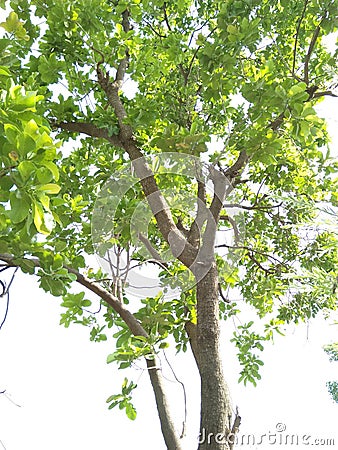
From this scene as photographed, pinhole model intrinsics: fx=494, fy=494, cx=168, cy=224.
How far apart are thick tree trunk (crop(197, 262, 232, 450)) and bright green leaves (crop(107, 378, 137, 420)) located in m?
0.37

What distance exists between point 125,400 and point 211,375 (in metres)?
0.46

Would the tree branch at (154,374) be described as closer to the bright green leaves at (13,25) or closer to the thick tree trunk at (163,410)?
the thick tree trunk at (163,410)

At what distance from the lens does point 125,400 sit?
2.47 m

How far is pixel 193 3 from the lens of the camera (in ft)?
12.2

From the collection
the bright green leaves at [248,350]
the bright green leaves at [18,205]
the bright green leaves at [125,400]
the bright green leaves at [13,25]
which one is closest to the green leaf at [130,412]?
the bright green leaves at [125,400]

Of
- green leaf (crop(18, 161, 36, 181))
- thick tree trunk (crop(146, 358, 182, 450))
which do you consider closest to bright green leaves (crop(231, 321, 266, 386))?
thick tree trunk (crop(146, 358, 182, 450))

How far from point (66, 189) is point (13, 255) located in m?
1.12

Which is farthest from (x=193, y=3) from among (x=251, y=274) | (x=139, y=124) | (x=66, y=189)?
(x=251, y=274)

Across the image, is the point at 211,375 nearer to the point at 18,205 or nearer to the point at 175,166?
the point at 175,166

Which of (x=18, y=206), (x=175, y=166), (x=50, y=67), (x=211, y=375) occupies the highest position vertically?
(x=50, y=67)

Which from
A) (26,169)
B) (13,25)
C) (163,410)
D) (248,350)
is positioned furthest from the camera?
(248,350)

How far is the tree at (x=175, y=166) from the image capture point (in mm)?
2354

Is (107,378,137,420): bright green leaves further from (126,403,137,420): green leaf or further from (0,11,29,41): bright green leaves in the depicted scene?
(0,11,29,41): bright green leaves

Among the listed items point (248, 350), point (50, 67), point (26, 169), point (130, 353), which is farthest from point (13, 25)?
point (248, 350)
